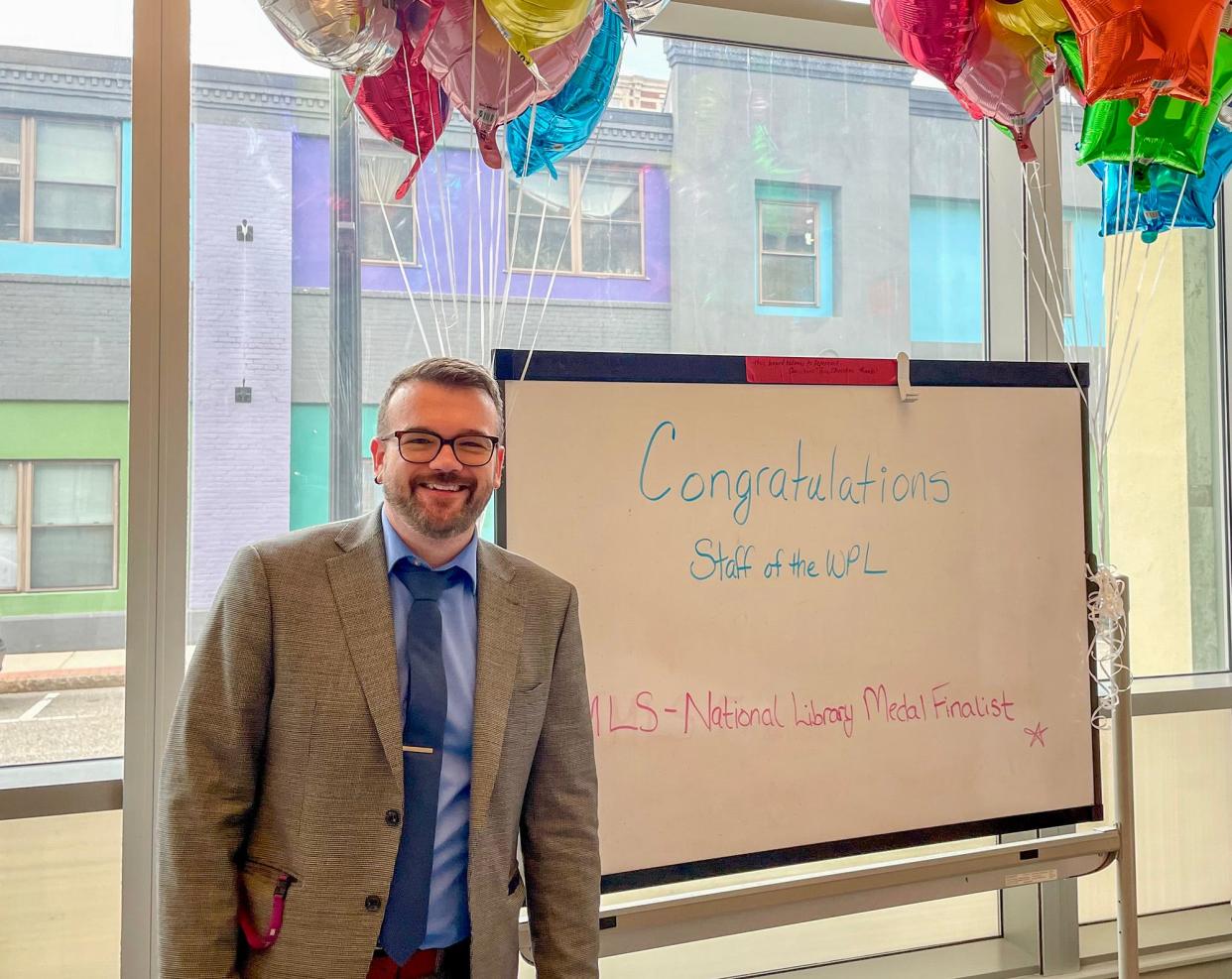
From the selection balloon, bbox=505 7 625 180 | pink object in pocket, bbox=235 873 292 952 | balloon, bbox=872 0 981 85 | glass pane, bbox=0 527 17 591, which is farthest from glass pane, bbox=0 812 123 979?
balloon, bbox=872 0 981 85

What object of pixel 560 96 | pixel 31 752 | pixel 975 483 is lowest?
pixel 31 752

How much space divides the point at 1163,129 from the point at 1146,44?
0.25 metres

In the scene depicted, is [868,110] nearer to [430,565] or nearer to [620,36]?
[620,36]

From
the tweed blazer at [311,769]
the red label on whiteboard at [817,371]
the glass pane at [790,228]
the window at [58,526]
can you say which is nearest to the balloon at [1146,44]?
the red label on whiteboard at [817,371]

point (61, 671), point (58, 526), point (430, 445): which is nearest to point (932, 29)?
point (430, 445)

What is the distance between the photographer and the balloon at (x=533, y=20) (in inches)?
47.6

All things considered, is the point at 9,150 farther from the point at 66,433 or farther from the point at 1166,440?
the point at 1166,440

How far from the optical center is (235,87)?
182 centimetres

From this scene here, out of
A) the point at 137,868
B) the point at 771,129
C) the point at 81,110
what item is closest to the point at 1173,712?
the point at 771,129

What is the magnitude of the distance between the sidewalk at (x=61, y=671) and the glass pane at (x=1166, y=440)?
2259 millimetres

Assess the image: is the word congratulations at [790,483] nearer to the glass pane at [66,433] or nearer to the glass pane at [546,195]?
the glass pane at [546,195]

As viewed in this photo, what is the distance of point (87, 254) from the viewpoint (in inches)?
68.5

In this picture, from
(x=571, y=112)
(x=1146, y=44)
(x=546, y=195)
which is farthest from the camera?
(x=546, y=195)

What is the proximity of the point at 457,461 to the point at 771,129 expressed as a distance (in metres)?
1.33
